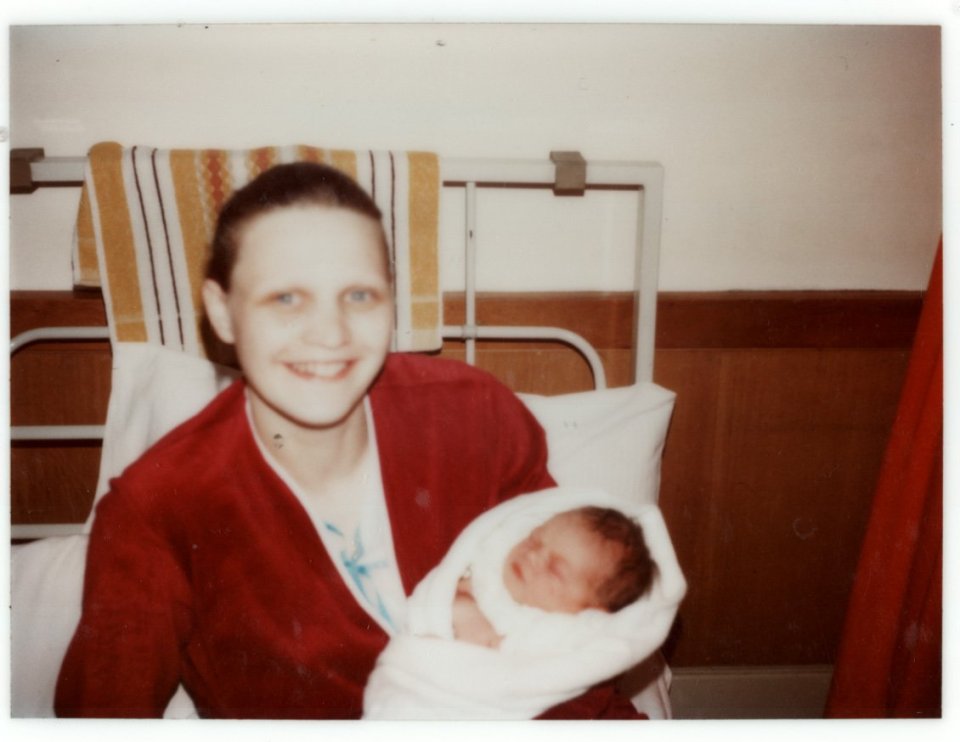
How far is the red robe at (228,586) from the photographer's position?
2.46 feet

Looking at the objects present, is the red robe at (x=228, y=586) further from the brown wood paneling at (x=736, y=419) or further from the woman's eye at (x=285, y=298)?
the brown wood paneling at (x=736, y=419)

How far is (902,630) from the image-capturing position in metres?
0.89

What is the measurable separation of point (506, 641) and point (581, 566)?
0.33ft

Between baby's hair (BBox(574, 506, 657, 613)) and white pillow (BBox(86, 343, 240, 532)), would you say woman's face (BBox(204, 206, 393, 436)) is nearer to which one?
white pillow (BBox(86, 343, 240, 532))

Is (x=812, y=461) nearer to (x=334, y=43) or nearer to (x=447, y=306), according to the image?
(x=447, y=306)

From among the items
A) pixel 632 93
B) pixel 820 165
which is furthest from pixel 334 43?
pixel 820 165

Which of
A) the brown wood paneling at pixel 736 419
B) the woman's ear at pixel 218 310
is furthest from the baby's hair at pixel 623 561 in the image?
the woman's ear at pixel 218 310

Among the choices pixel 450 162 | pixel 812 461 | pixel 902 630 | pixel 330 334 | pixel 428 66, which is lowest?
pixel 902 630

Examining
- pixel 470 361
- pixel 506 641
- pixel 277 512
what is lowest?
pixel 506 641

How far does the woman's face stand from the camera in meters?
0.74

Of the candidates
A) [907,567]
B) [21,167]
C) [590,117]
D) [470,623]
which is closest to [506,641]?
[470,623]

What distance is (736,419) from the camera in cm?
103

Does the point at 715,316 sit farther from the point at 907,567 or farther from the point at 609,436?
the point at 907,567

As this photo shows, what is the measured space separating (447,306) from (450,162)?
0.58ft
